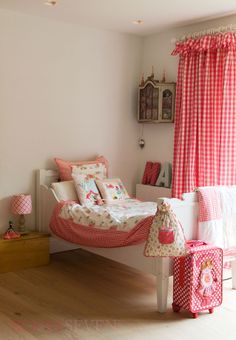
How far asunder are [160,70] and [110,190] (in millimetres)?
1508

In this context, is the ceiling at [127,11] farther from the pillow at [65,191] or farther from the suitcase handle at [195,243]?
the suitcase handle at [195,243]

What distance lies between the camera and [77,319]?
3076mm

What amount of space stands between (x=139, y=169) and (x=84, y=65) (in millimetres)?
1378

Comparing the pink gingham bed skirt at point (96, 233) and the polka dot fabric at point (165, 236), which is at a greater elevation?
the polka dot fabric at point (165, 236)

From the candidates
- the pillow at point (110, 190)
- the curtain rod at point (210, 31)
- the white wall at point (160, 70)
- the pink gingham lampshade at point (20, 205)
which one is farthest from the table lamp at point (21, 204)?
the curtain rod at point (210, 31)

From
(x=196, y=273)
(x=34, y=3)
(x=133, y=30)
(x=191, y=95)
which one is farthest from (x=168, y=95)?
(x=196, y=273)

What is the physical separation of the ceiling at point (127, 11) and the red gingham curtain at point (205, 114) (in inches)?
9.6

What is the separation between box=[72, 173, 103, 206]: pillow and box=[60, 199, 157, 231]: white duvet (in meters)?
0.12

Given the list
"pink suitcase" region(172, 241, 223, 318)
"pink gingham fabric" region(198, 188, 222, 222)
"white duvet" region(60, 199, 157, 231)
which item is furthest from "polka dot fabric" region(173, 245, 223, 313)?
"white duvet" region(60, 199, 157, 231)

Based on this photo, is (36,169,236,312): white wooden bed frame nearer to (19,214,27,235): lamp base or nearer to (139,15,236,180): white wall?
(19,214,27,235): lamp base

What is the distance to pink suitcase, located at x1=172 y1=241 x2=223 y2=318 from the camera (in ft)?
10.2

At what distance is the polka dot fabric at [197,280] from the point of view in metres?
3.10

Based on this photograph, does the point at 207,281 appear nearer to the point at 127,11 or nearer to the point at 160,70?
the point at 127,11

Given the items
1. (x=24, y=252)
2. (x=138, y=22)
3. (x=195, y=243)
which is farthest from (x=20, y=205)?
(x=138, y=22)
